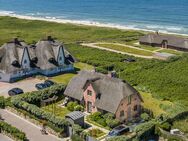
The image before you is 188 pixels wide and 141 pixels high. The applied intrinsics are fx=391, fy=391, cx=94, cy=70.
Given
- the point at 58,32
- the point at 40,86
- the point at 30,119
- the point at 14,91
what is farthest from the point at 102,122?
the point at 58,32

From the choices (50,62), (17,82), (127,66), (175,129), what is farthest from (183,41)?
(175,129)

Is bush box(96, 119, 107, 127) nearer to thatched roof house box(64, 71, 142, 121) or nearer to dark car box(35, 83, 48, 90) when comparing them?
thatched roof house box(64, 71, 142, 121)

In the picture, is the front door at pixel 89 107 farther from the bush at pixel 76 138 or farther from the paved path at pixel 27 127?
the bush at pixel 76 138

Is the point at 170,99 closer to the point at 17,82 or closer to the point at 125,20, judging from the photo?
the point at 17,82

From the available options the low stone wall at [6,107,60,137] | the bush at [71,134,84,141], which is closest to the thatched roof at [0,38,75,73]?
the low stone wall at [6,107,60,137]

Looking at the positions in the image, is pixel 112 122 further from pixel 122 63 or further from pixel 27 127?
pixel 122 63

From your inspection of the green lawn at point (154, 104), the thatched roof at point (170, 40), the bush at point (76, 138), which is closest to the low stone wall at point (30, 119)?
the bush at point (76, 138)
